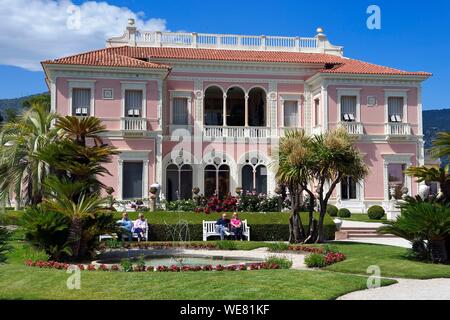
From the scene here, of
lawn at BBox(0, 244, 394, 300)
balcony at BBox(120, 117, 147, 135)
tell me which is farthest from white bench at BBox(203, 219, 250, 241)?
balcony at BBox(120, 117, 147, 135)

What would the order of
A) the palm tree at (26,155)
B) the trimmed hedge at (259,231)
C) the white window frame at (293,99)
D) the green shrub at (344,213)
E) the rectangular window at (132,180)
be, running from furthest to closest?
1. the white window frame at (293,99)
2. the rectangular window at (132,180)
3. the green shrub at (344,213)
4. the trimmed hedge at (259,231)
5. the palm tree at (26,155)

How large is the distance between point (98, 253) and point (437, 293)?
9999 mm

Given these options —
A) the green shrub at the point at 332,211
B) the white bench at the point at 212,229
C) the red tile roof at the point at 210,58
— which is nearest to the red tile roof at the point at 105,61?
the red tile roof at the point at 210,58

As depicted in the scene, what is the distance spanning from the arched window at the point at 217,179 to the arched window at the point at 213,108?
4339 mm

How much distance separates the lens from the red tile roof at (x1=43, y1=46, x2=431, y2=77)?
105ft

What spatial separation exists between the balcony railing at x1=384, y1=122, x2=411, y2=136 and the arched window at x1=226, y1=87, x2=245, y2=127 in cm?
1010

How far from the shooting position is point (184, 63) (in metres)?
34.6

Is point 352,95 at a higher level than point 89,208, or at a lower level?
higher

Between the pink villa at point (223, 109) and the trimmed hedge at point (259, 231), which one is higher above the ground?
the pink villa at point (223, 109)

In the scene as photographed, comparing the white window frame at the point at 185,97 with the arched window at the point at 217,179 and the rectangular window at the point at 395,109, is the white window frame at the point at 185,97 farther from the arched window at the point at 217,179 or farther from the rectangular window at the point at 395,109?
the rectangular window at the point at 395,109

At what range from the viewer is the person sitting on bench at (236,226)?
20828 mm

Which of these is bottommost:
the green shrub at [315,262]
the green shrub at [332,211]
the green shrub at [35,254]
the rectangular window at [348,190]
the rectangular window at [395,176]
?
the green shrub at [315,262]
